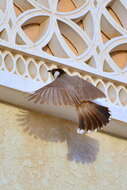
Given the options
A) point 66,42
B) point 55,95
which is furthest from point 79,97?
point 66,42

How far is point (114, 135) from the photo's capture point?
3188 millimetres

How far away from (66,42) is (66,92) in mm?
554

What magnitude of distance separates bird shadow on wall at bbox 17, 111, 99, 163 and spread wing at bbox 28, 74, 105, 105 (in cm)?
18

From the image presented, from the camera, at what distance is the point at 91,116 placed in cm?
291

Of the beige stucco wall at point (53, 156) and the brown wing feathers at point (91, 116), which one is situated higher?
the brown wing feathers at point (91, 116)

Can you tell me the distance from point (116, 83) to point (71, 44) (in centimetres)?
32

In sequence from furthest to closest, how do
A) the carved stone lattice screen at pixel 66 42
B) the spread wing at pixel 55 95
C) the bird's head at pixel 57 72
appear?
the carved stone lattice screen at pixel 66 42
the bird's head at pixel 57 72
the spread wing at pixel 55 95

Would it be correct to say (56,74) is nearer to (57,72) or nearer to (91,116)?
(57,72)

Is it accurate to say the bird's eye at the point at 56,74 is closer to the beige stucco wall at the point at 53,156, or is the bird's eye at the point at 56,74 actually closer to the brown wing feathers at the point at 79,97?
the brown wing feathers at the point at 79,97

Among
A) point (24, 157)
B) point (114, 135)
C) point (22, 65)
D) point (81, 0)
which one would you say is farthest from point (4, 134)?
point (81, 0)

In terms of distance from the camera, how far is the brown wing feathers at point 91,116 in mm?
2891

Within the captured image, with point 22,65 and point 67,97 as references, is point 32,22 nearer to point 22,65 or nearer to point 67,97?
point 22,65

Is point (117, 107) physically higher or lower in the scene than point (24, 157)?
higher

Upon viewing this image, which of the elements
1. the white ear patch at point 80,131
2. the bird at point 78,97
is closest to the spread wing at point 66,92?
the bird at point 78,97
